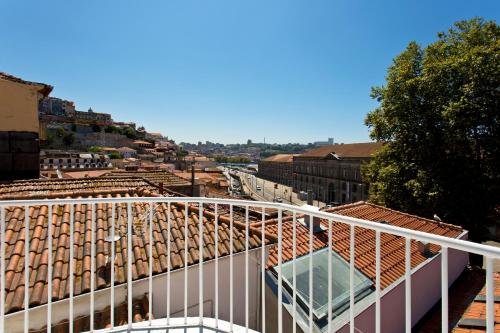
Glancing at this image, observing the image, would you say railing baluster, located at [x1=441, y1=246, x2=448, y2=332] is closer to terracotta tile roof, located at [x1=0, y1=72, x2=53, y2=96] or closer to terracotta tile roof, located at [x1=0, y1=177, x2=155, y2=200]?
terracotta tile roof, located at [x1=0, y1=177, x2=155, y2=200]

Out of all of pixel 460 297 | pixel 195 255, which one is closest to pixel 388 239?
pixel 460 297

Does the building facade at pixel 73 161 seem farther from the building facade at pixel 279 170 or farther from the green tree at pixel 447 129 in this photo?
the building facade at pixel 279 170

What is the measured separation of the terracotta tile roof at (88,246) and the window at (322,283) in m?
0.78

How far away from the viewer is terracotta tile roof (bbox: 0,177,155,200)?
5484mm

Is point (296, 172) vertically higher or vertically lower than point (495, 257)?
lower

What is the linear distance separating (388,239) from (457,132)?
22.5 feet

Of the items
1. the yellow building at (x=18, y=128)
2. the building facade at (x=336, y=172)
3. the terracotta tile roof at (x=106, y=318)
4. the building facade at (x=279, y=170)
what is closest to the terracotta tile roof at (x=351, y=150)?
the building facade at (x=336, y=172)

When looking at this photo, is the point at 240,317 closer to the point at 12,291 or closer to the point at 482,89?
the point at 12,291

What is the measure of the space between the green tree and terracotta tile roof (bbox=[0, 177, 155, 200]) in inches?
460

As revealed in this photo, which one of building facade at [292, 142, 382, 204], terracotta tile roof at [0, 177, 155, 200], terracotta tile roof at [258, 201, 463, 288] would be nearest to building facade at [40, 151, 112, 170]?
building facade at [292, 142, 382, 204]

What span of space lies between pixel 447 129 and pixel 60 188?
45.7 ft

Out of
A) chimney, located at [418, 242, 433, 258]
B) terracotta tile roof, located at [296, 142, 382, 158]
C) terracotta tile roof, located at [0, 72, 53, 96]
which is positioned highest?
terracotta tile roof, located at [0, 72, 53, 96]

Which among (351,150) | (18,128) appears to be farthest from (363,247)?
(351,150)

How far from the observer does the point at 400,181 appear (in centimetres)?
1296
